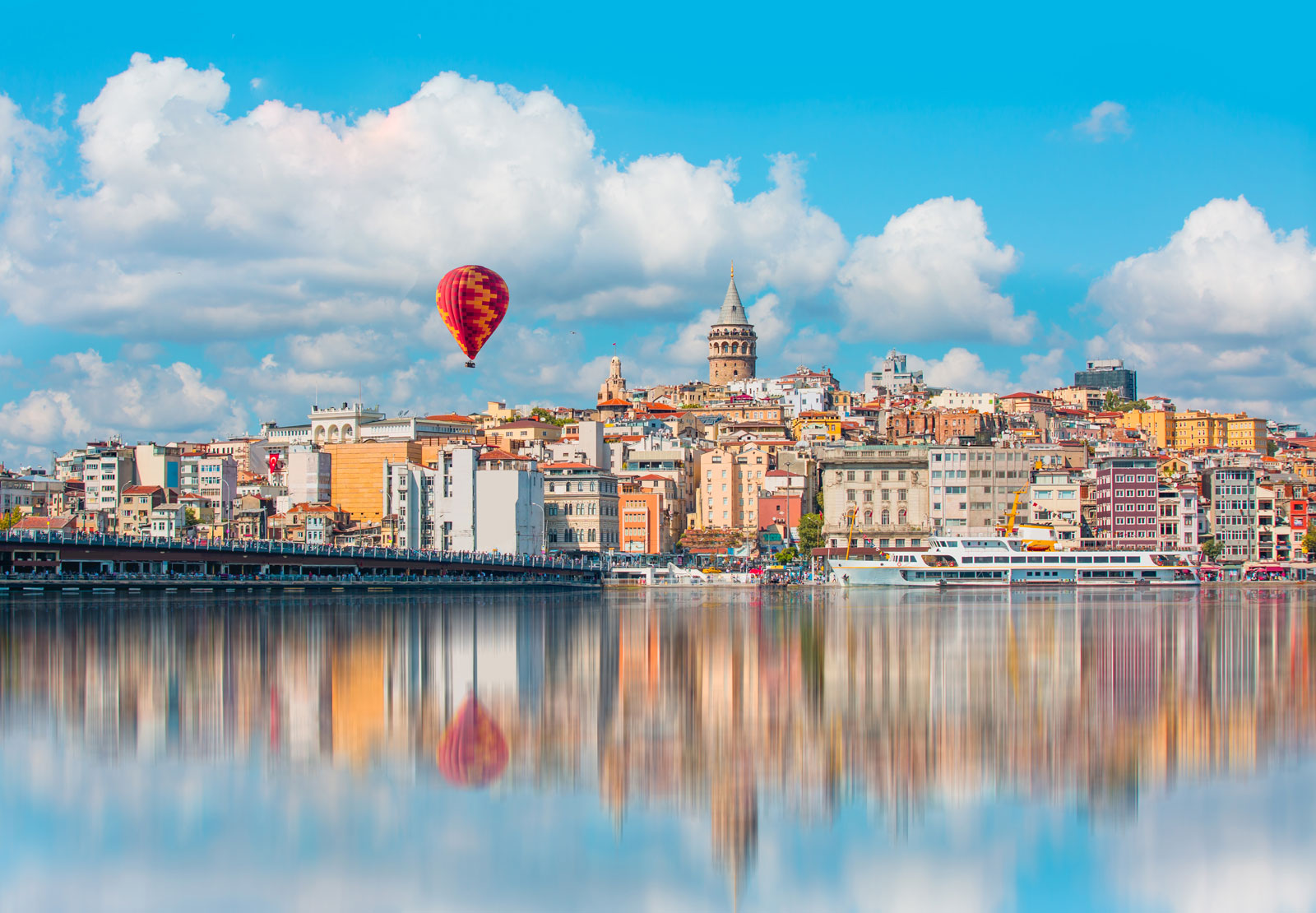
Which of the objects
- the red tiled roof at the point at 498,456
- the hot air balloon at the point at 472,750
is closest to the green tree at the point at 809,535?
the red tiled roof at the point at 498,456

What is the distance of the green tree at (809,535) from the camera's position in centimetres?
13875

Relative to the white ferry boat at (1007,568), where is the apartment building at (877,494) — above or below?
above

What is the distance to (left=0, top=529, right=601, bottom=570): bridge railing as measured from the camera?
96562mm

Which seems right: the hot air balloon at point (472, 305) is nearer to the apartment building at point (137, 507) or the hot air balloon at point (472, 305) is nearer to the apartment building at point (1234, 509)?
the apartment building at point (1234, 509)

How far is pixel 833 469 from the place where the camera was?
467ft

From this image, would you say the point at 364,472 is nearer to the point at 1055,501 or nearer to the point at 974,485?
the point at 974,485

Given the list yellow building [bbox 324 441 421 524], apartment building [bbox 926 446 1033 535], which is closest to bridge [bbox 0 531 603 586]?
yellow building [bbox 324 441 421 524]

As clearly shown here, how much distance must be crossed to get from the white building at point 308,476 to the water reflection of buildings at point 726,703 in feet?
354

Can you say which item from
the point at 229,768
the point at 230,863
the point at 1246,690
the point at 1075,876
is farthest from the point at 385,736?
the point at 1246,690

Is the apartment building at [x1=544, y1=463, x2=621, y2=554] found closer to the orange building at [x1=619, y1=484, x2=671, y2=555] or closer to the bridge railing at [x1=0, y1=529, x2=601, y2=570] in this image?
the orange building at [x1=619, y1=484, x2=671, y2=555]

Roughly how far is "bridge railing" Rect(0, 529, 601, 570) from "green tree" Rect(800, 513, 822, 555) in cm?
1815

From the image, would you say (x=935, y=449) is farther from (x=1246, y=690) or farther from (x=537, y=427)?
(x=1246, y=690)

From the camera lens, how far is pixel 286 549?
352 ft

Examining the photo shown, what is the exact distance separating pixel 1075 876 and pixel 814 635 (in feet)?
108
